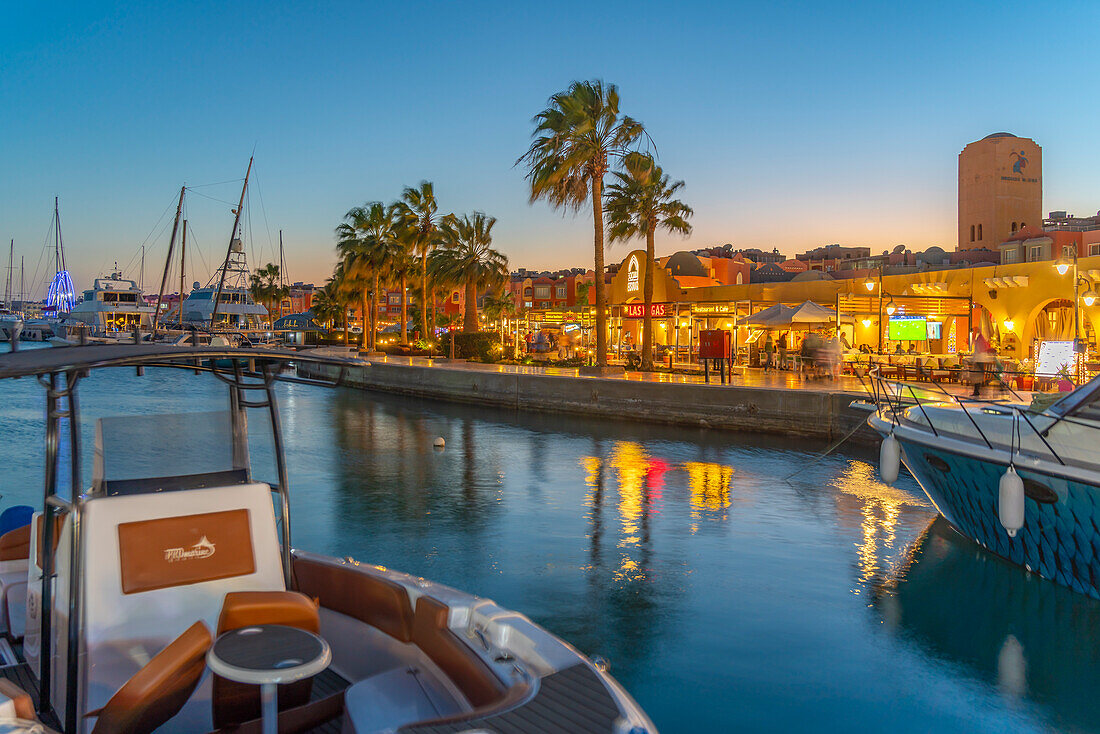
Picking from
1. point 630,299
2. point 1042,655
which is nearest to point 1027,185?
point 630,299

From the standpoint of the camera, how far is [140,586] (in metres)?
3.62

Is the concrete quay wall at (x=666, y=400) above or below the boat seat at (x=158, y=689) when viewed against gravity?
below

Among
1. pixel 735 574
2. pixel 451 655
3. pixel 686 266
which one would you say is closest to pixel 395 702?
pixel 451 655

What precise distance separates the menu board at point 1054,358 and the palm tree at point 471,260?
29.5 metres

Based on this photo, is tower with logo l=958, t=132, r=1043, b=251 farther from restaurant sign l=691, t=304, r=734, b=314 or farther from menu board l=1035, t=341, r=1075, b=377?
menu board l=1035, t=341, r=1075, b=377

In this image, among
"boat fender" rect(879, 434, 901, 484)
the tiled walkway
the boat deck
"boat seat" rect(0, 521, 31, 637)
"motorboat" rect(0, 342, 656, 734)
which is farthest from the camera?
the tiled walkway

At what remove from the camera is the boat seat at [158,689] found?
10.4 ft

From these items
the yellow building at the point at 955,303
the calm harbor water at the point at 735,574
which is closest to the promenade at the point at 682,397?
the calm harbor water at the point at 735,574

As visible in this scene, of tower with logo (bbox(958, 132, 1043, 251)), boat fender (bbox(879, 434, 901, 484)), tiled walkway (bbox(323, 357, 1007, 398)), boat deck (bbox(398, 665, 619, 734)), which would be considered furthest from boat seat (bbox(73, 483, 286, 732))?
tower with logo (bbox(958, 132, 1043, 251))

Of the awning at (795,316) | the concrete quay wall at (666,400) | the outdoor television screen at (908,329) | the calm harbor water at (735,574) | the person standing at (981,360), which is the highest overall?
the awning at (795,316)

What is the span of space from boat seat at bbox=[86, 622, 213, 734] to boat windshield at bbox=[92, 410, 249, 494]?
922mm

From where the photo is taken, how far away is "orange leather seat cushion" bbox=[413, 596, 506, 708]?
3.38m

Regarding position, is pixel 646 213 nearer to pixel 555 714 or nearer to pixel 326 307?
pixel 555 714

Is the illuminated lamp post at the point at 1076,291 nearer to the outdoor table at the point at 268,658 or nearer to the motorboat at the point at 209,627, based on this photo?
the motorboat at the point at 209,627
